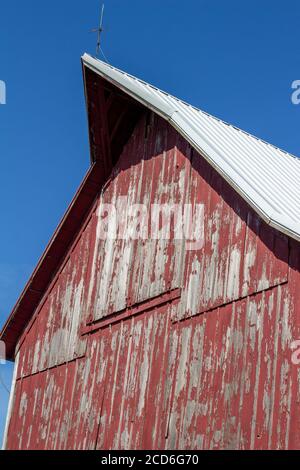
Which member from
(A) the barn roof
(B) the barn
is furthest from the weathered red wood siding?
(A) the barn roof

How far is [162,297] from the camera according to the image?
1436 cm

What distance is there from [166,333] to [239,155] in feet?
10.6

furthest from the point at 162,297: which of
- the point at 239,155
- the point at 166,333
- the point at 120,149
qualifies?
the point at 120,149

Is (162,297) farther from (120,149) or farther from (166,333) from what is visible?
(120,149)

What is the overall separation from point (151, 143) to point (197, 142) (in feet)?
6.78

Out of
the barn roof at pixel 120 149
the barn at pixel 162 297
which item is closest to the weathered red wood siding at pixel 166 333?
the barn at pixel 162 297

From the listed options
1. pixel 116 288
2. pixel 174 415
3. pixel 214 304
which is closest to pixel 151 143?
pixel 116 288

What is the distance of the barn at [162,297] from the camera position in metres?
12.0

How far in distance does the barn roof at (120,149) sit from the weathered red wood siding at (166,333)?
12.4 inches

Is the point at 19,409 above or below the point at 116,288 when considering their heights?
below

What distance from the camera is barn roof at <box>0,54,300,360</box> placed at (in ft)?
46.6

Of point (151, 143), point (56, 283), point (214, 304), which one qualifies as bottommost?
point (214, 304)

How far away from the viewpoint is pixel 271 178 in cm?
1438

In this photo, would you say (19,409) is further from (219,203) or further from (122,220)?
(219,203)
